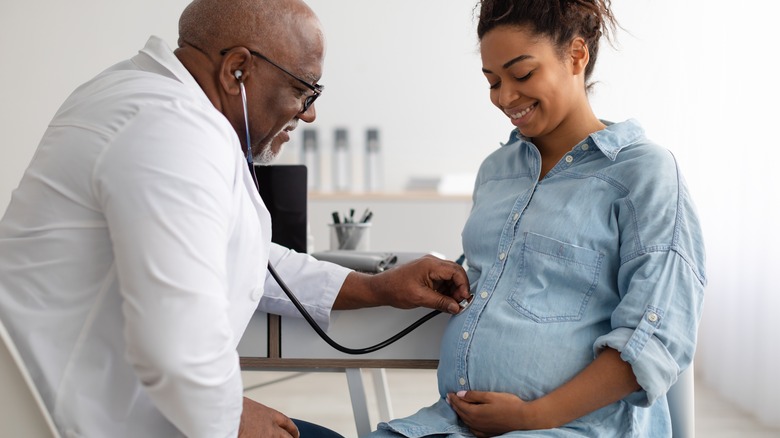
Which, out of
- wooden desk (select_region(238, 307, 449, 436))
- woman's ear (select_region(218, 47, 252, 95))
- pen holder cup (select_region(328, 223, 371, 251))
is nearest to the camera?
woman's ear (select_region(218, 47, 252, 95))

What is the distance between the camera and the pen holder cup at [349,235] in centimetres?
203

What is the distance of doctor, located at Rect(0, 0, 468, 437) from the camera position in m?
0.77

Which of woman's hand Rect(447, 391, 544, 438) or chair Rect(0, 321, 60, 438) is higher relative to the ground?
chair Rect(0, 321, 60, 438)

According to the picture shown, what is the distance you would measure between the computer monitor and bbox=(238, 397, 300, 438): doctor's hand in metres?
0.74

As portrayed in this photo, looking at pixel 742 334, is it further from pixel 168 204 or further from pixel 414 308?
pixel 168 204

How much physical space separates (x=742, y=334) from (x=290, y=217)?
225 cm

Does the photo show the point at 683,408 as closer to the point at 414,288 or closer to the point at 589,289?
the point at 589,289

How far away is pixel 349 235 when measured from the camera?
80.3 inches

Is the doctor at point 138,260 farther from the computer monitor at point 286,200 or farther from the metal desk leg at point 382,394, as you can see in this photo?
the metal desk leg at point 382,394

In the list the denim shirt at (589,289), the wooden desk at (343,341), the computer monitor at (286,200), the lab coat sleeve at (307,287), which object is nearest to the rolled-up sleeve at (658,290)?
the denim shirt at (589,289)

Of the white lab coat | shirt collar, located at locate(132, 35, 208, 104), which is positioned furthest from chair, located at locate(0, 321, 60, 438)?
shirt collar, located at locate(132, 35, 208, 104)

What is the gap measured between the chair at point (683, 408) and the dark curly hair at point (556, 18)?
55 cm

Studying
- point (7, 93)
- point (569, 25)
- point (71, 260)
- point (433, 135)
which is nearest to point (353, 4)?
point (433, 135)

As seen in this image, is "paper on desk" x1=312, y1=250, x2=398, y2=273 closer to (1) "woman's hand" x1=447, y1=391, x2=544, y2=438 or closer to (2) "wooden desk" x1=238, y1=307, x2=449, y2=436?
(2) "wooden desk" x1=238, y1=307, x2=449, y2=436
